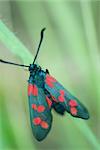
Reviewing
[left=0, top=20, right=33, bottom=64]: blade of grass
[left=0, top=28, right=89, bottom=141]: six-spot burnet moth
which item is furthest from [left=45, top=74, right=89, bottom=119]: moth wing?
[left=0, top=20, right=33, bottom=64]: blade of grass

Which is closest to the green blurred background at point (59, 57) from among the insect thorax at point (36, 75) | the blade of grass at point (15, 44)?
the insect thorax at point (36, 75)

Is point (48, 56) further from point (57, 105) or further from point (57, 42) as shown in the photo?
point (57, 105)

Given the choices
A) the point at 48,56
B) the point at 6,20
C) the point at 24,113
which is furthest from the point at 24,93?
the point at 6,20

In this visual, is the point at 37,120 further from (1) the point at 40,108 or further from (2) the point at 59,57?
(2) the point at 59,57

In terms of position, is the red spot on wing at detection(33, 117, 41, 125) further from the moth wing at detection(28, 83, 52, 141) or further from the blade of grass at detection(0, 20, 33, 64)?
the blade of grass at detection(0, 20, 33, 64)

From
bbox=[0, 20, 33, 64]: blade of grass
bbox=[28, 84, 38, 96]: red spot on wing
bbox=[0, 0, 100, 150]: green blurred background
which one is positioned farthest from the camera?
bbox=[0, 0, 100, 150]: green blurred background

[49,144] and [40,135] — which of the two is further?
[49,144]
